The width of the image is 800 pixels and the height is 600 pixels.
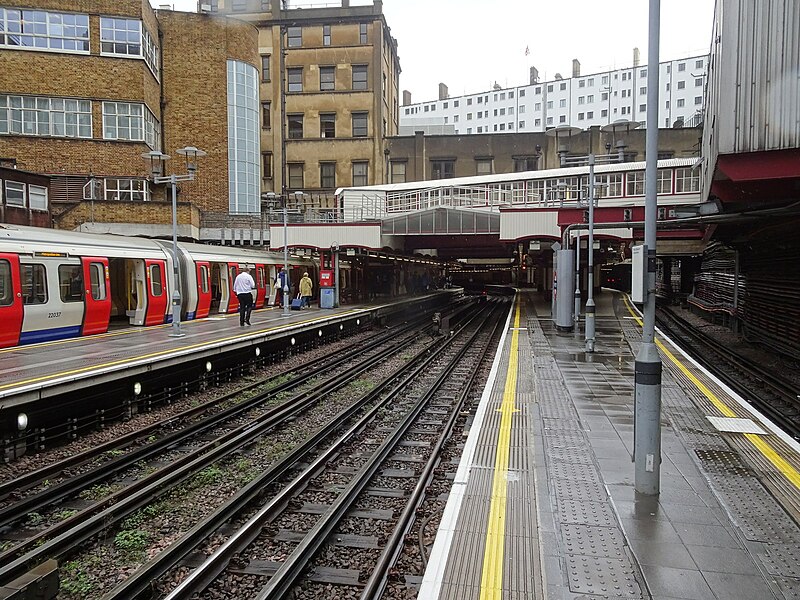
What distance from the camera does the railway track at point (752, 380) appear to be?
428 inches

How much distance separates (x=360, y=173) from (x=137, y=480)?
4083 centimetres

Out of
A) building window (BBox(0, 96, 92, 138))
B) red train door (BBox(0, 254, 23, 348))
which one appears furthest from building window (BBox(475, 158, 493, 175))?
red train door (BBox(0, 254, 23, 348))

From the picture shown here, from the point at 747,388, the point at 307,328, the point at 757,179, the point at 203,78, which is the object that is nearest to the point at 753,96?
the point at 757,179

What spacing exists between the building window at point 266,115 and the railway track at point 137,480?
37.9 metres

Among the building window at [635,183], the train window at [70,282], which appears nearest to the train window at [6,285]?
the train window at [70,282]

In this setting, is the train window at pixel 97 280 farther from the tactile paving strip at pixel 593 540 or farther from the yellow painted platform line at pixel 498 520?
the tactile paving strip at pixel 593 540

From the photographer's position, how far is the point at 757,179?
8.64 m

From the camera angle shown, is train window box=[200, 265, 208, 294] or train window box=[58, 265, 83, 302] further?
train window box=[200, 265, 208, 294]

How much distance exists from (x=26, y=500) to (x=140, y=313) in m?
10.6

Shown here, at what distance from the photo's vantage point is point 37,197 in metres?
25.3

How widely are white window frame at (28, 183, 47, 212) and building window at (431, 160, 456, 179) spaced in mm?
28879

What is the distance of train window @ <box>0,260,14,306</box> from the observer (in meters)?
11.2

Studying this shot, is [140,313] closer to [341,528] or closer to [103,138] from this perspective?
[341,528]

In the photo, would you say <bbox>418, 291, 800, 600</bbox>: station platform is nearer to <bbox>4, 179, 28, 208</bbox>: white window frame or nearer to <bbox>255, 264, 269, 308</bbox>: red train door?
<bbox>255, 264, 269, 308</bbox>: red train door
